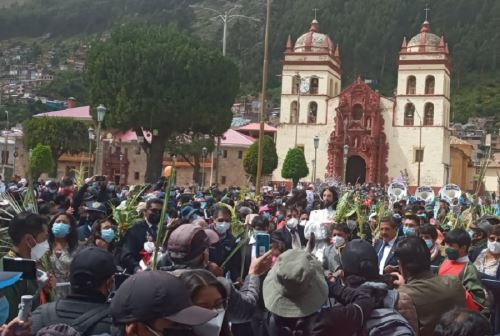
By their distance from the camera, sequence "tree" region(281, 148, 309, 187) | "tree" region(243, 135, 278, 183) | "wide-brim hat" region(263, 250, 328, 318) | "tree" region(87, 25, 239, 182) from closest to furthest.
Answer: "wide-brim hat" region(263, 250, 328, 318) < "tree" region(87, 25, 239, 182) < "tree" region(243, 135, 278, 183) < "tree" region(281, 148, 309, 187)

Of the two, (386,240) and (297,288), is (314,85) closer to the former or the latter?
(386,240)

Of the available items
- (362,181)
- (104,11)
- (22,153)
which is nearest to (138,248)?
(362,181)

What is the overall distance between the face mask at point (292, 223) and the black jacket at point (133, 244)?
9.68 feet

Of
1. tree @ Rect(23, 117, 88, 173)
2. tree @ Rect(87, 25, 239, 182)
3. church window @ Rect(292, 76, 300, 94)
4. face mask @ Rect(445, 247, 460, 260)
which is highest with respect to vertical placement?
church window @ Rect(292, 76, 300, 94)

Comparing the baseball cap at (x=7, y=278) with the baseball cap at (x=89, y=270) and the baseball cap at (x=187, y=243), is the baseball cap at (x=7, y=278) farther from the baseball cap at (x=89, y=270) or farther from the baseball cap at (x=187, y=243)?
the baseball cap at (x=187, y=243)

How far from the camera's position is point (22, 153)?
74875 millimetres

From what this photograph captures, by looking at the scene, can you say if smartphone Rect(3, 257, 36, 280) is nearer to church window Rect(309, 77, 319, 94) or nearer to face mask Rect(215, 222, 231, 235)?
face mask Rect(215, 222, 231, 235)

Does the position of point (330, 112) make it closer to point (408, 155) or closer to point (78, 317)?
point (408, 155)

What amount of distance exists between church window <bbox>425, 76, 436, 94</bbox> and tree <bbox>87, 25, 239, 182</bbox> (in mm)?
24461

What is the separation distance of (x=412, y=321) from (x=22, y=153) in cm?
7420

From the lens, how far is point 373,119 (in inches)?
2638

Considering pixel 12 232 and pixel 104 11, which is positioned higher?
pixel 104 11

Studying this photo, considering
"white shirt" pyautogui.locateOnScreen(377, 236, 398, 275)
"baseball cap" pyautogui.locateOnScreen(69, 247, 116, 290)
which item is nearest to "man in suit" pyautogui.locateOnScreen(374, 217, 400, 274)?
"white shirt" pyautogui.locateOnScreen(377, 236, 398, 275)

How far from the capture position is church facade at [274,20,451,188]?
6606 cm
